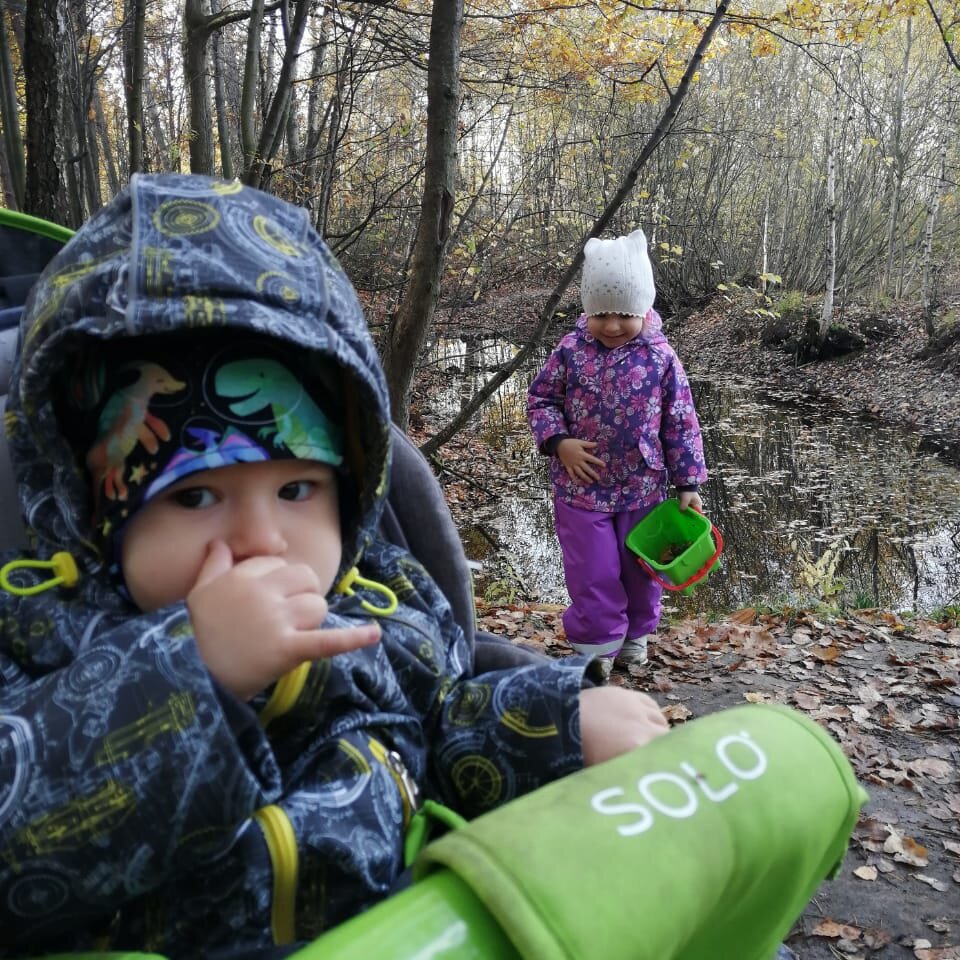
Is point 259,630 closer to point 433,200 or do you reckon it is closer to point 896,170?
point 433,200

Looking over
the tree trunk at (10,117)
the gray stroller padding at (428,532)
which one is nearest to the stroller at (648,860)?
the gray stroller padding at (428,532)

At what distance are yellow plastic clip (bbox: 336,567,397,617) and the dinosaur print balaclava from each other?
28cm

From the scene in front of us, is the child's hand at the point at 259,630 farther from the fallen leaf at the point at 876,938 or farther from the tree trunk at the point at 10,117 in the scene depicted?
the tree trunk at the point at 10,117

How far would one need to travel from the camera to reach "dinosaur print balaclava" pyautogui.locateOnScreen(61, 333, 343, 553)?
1.16m

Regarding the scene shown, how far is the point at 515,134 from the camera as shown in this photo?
47.0 feet

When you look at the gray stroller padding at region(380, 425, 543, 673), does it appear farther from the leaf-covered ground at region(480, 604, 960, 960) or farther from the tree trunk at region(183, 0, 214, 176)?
the tree trunk at region(183, 0, 214, 176)

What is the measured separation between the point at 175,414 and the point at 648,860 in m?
0.84

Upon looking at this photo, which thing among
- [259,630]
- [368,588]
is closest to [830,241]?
[368,588]

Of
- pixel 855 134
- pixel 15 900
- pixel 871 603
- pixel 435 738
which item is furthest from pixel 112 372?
pixel 855 134

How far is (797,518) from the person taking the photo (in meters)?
8.49

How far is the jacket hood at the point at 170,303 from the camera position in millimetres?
1115

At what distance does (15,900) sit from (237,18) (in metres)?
7.53

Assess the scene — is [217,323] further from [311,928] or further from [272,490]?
[311,928]

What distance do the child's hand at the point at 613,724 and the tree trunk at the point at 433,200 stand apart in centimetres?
298
